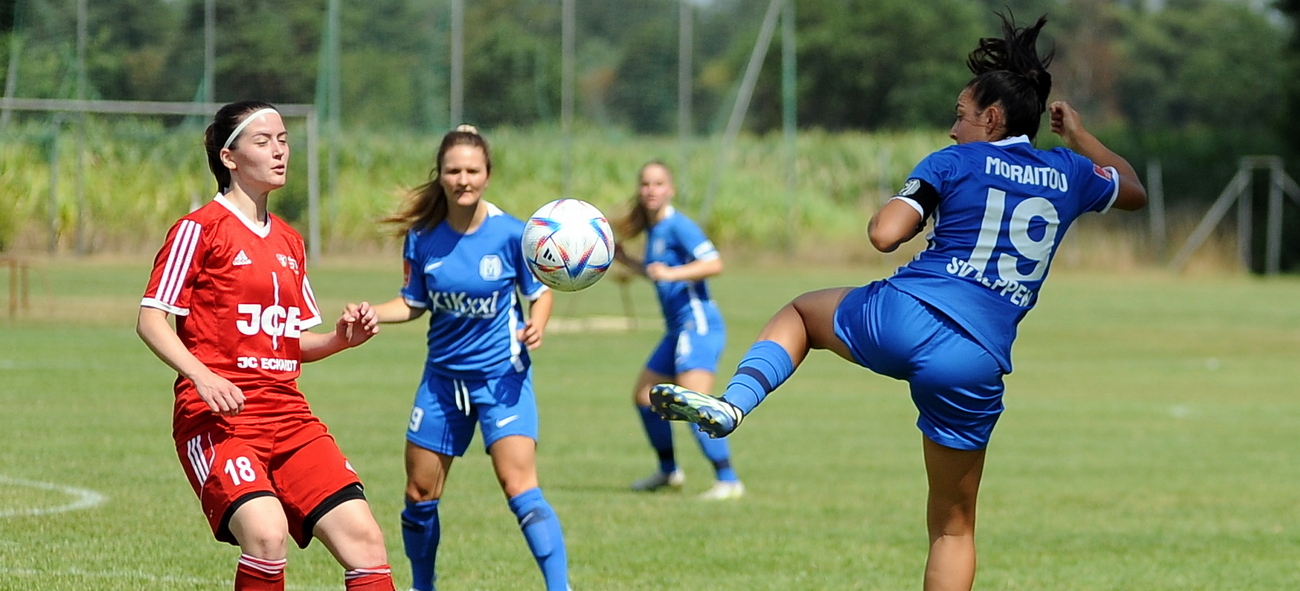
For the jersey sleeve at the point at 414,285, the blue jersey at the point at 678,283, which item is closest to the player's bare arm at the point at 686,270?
the blue jersey at the point at 678,283

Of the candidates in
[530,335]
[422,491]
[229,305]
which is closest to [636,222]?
[530,335]

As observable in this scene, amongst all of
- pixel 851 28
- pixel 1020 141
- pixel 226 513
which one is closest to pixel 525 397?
pixel 226 513

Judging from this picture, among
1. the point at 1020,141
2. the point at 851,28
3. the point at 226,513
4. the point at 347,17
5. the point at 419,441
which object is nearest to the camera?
the point at 226,513

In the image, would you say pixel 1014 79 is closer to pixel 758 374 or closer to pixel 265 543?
pixel 758 374

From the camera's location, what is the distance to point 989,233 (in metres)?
5.36

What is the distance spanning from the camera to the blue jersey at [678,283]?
35.9ft

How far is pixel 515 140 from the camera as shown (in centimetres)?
3809

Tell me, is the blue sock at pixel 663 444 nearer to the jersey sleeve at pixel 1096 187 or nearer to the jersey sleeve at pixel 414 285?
the jersey sleeve at pixel 414 285

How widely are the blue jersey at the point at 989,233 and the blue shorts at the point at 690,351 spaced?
5452 mm

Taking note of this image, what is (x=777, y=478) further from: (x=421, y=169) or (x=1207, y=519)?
(x=421, y=169)

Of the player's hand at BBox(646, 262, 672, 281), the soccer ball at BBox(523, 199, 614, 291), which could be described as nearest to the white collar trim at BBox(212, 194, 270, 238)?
the soccer ball at BBox(523, 199, 614, 291)

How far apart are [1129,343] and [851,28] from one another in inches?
2176

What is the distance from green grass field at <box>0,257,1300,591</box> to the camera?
797cm

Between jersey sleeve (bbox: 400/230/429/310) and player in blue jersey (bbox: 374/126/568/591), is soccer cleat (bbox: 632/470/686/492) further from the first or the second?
jersey sleeve (bbox: 400/230/429/310)
